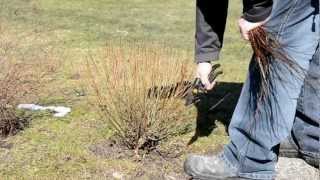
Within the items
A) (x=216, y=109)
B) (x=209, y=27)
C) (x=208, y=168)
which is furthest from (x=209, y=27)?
(x=216, y=109)

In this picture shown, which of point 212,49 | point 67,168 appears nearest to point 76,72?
point 67,168

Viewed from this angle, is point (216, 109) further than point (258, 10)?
Yes

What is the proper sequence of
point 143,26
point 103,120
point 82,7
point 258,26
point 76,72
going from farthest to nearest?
point 82,7 < point 143,26 < point 76,72 < point 103,120 < point 258,26

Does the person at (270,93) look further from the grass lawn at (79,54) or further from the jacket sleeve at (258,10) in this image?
the grass lawn at (79,54)

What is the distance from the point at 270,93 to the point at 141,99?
2.79 ft

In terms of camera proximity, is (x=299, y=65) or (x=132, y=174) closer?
(x=299, y=65)

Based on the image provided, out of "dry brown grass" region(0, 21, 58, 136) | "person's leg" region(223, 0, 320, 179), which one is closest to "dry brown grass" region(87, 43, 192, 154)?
"person's leg" region(223, 0, 320, 179)

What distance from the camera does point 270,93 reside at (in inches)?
135

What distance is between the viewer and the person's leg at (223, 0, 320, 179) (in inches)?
128

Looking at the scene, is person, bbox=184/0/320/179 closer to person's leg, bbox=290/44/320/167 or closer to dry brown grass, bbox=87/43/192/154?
person's leg, bbox=290/44/320/167

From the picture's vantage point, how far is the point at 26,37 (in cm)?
706

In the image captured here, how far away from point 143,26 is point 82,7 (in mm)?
1704

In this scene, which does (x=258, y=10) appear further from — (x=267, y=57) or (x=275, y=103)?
(x=275, y=103)

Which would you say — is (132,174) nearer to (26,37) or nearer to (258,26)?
(258,26)
